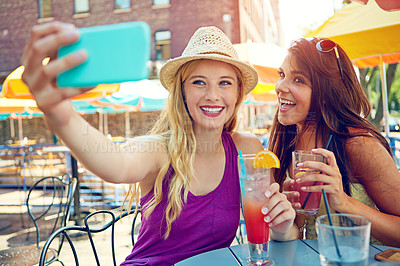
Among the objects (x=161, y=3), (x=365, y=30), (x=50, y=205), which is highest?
(x=161, y=3)

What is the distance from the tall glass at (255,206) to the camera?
3.82ft

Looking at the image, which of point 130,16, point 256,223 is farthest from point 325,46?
point 130,16

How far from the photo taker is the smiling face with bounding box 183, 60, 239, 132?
5.31 feet

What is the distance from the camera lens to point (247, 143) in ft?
6.24

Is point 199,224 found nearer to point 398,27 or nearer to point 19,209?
point 398,27

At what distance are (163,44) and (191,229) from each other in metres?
12.8

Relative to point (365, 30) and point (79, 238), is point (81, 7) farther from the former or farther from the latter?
point (365, 30)

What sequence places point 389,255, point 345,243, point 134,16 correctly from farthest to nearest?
point 134,16 < point 389,255 < point 345,243

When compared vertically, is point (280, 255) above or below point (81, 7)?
below

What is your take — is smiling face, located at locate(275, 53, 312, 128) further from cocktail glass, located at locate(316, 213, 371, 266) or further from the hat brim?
cocktail glass, located at locate(316, 213, 371, 266)

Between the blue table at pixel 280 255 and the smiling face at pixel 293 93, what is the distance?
28.6 inches

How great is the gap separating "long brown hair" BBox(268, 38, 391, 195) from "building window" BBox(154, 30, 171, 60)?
12.1 meters

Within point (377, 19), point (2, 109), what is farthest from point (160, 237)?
point (2, 109)

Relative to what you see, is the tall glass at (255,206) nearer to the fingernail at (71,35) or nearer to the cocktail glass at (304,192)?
the cocktail glass at (304,192)
